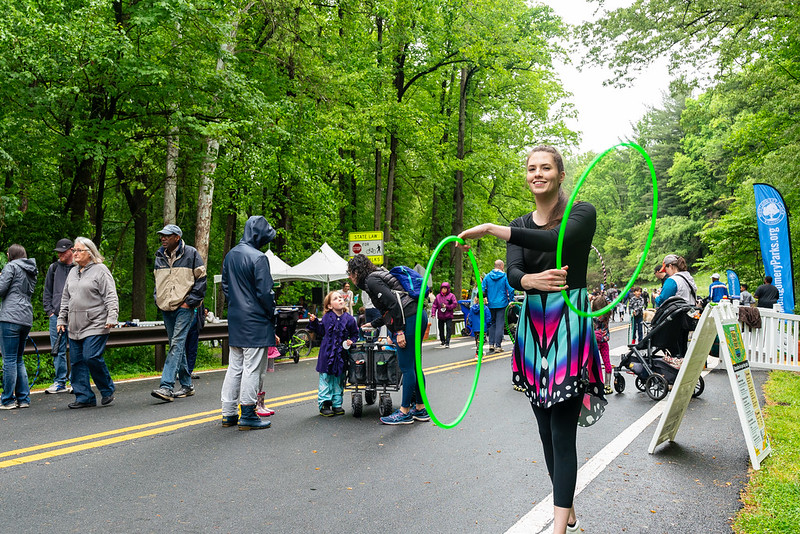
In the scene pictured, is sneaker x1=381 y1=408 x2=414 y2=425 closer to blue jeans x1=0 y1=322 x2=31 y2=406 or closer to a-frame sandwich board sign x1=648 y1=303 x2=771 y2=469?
a-frame sandwich board sign x1=648 y1=303 x2=771 y2=469

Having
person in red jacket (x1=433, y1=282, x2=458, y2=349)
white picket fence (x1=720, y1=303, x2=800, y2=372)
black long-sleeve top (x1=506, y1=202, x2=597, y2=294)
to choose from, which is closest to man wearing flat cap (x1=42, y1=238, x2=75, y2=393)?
black long-sleeve top (x1=506, y1=202, x2=597, y2=294)

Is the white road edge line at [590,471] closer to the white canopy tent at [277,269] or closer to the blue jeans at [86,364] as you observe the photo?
the blue jeans at [86,364]

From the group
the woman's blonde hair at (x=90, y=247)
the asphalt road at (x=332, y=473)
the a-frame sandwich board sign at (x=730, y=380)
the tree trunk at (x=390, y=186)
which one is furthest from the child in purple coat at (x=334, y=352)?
the tree trunk at (x=390, y=186)

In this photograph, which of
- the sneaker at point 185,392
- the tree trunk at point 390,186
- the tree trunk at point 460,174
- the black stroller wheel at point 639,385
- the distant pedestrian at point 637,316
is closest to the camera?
the sneaker at point 185,392

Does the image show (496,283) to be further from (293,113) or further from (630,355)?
(293,113)

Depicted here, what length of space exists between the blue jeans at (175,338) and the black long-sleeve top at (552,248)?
20.6 ft

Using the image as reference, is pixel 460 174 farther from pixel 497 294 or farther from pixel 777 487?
pixel 777 487

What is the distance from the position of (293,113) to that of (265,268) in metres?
10.8

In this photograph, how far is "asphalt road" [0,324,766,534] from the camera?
4.23 meters

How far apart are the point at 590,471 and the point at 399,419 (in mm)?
2662

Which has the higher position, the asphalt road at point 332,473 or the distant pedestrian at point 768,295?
the distant pedestrian at point 768,295

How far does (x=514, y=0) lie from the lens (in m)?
30.6

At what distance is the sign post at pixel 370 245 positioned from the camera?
20.6m

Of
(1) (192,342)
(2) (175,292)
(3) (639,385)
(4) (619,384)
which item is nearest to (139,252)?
(1) (192,342)
